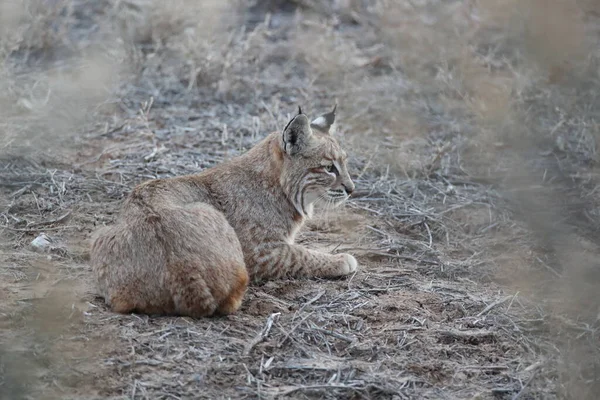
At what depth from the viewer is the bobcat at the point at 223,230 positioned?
5281 mm

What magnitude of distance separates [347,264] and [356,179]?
1.92 meters

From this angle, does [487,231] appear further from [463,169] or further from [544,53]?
[544,53]

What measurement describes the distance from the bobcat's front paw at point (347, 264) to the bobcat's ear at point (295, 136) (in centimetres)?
85

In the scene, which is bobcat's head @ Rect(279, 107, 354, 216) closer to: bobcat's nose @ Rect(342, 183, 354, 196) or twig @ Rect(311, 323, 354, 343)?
bobcat's nose @ Rect(342, 183, 354, 196)

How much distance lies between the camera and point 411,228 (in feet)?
24.5

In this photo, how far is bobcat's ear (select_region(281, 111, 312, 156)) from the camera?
20.7ft

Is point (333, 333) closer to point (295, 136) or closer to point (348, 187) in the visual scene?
point (348, 187)

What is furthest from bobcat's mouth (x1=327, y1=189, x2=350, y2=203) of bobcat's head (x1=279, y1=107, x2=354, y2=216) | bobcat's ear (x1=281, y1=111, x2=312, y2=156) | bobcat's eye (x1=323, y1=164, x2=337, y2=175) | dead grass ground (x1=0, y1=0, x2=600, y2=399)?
dead grass ground (x1=0, y1=0, x2=600, y2=399)

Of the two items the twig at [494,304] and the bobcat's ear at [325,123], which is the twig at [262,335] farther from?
the bobcat's ear at [325,123]

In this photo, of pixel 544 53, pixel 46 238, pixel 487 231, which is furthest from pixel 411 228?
pixel 544 53

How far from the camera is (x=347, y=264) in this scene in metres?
6.48

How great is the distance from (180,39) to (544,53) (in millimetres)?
8816

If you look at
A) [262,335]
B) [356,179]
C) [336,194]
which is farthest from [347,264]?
[356,179]

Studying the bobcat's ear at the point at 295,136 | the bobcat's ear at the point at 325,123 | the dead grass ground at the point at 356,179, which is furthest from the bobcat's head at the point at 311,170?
the dead grass ground at the point at 356,179
